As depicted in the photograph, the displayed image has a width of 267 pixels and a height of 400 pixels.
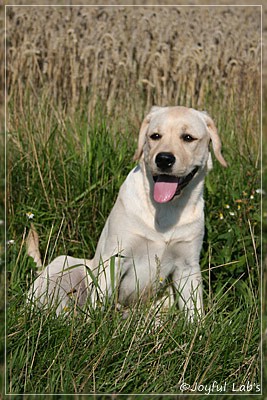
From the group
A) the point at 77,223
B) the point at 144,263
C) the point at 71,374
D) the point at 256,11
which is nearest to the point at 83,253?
the point at 77,223

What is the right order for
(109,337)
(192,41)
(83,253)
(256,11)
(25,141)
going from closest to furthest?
(109,337), (83,253), (25,141), (192,41), (256,11)

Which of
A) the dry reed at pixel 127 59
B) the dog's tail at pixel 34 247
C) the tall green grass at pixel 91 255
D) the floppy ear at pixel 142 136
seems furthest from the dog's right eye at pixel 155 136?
the dry reed at pixel 127 59

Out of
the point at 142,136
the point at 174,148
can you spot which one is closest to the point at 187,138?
the point at 174,148

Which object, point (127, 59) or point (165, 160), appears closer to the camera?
point (165, 160)

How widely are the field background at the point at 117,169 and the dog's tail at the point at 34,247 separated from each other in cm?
7

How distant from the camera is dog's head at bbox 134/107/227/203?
9.62 ft

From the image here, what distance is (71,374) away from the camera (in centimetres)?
229

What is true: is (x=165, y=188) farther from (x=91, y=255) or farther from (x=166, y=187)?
(x=91, y=255)

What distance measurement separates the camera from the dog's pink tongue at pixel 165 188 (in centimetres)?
303

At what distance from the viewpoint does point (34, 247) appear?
3.50 meters

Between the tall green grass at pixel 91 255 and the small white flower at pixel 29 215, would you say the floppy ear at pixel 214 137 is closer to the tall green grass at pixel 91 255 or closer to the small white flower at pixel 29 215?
the tall green grass at pixel 91 255

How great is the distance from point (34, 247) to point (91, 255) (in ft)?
1.22

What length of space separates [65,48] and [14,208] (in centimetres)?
178

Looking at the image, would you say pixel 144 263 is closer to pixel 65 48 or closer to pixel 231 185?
pixel 231 185
